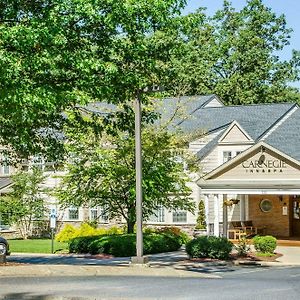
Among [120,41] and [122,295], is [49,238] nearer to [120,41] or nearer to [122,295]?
[120,41]

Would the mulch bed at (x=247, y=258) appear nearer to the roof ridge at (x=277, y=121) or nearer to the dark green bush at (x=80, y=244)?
the dark green bush at (x=80, y=244)

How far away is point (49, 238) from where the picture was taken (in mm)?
49000

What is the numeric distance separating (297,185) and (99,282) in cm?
1896

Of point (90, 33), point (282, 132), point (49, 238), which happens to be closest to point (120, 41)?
point (90, 33)

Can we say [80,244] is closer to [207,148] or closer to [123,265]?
[123,265]

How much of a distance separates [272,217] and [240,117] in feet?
30.4

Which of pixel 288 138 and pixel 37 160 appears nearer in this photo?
pixel 37 160

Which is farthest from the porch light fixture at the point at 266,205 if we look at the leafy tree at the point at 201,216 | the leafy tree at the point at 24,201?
the leafy tree at the point at 24,201

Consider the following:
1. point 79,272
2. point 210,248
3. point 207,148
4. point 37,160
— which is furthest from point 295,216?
point 79,272

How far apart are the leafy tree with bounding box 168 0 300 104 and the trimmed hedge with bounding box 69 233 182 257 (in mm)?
30134

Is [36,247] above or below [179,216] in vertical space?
below

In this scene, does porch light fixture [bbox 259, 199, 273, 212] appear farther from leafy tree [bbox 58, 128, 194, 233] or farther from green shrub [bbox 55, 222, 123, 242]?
green shrub [bbox 55, 222, 123, 242]

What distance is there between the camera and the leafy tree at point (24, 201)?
47938mm

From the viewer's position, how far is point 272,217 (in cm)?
4025
